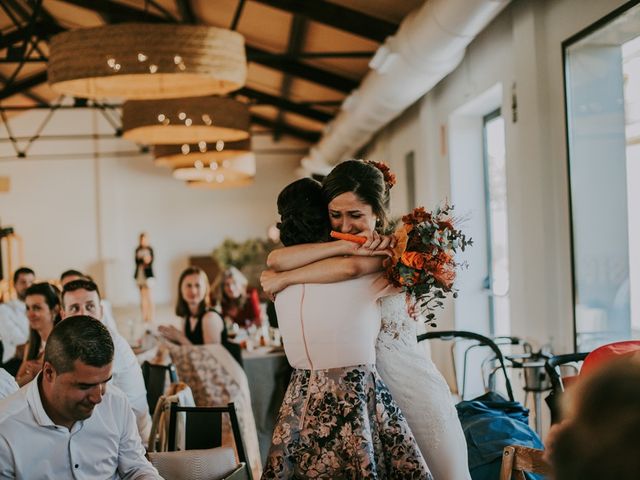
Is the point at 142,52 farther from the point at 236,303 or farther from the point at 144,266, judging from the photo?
the point at 144,266

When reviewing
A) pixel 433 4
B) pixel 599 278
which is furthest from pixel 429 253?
pixel 433 4

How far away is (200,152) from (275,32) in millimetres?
1867

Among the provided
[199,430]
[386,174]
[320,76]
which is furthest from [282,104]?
[386,174]

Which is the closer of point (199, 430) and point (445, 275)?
point (445, 275)

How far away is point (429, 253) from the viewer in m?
2.39

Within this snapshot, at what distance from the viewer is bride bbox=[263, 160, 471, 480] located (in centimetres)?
251

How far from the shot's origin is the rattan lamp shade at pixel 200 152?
11297 millimetres

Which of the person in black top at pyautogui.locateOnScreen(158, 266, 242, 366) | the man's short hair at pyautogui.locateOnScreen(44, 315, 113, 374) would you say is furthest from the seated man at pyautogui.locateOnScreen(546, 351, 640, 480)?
the person in black top at pyautogui.locateOnScreen(158, 266, 242, 366)

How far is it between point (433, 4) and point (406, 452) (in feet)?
14.6

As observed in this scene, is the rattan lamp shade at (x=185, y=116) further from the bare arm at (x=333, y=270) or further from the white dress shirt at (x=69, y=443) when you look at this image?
the bare arm at (x=333, y=270)

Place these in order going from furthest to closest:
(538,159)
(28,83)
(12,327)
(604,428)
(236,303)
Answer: (28,83) < (236,303) < (12,327) < (538,159) < (604,428)

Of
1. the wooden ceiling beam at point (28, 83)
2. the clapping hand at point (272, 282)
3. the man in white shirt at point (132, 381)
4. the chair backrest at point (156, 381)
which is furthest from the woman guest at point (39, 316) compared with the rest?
the wooden ceiling beam at point (28, 83)

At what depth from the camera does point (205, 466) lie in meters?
2.63

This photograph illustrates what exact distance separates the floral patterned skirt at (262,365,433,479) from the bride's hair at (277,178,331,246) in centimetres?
41
